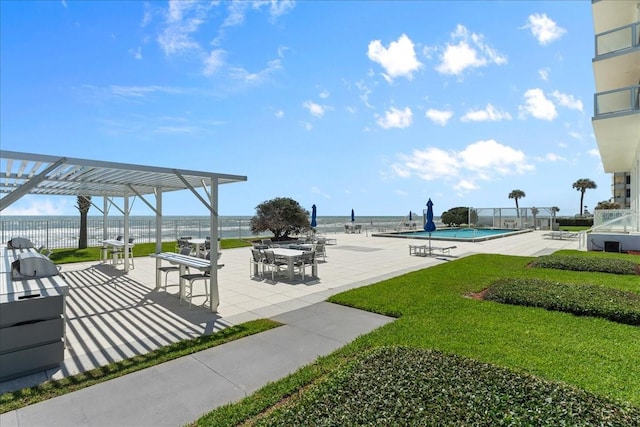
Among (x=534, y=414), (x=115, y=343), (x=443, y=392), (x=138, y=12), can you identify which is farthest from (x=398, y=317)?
(x=138, y=12)

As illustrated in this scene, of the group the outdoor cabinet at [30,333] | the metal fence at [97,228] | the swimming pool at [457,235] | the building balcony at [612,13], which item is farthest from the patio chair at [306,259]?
the building balcony at [612,13]

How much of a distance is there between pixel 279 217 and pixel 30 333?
16601 millimetres

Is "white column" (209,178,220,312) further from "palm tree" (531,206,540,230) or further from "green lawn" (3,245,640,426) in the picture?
"palm tree" (531,206,540,230)

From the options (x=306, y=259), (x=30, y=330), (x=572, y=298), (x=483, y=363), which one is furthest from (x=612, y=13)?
(x=30, y=330)

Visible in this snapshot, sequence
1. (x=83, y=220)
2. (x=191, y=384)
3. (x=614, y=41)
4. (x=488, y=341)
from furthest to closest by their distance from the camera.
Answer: (x=83, y=220), (x=614, y=41), (x=488, y=341), (x=191, y=384)

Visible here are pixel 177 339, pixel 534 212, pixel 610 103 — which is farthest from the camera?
pixel 534 212

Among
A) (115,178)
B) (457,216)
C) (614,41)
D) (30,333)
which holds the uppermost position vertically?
(614,41)

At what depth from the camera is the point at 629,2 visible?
13273 millimetres

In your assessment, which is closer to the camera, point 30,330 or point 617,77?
point 30,330

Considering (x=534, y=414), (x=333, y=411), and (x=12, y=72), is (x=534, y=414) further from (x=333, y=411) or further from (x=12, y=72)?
(x=12, y=72)

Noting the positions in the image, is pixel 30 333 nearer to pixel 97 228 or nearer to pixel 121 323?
pixel 121 323

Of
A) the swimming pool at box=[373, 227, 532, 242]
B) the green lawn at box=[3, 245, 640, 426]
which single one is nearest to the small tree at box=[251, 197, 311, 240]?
the swimming pool at box=[373, 227, 532, 242]

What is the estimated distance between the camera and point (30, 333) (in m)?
3.79

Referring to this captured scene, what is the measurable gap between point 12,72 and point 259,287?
862 centimetres
